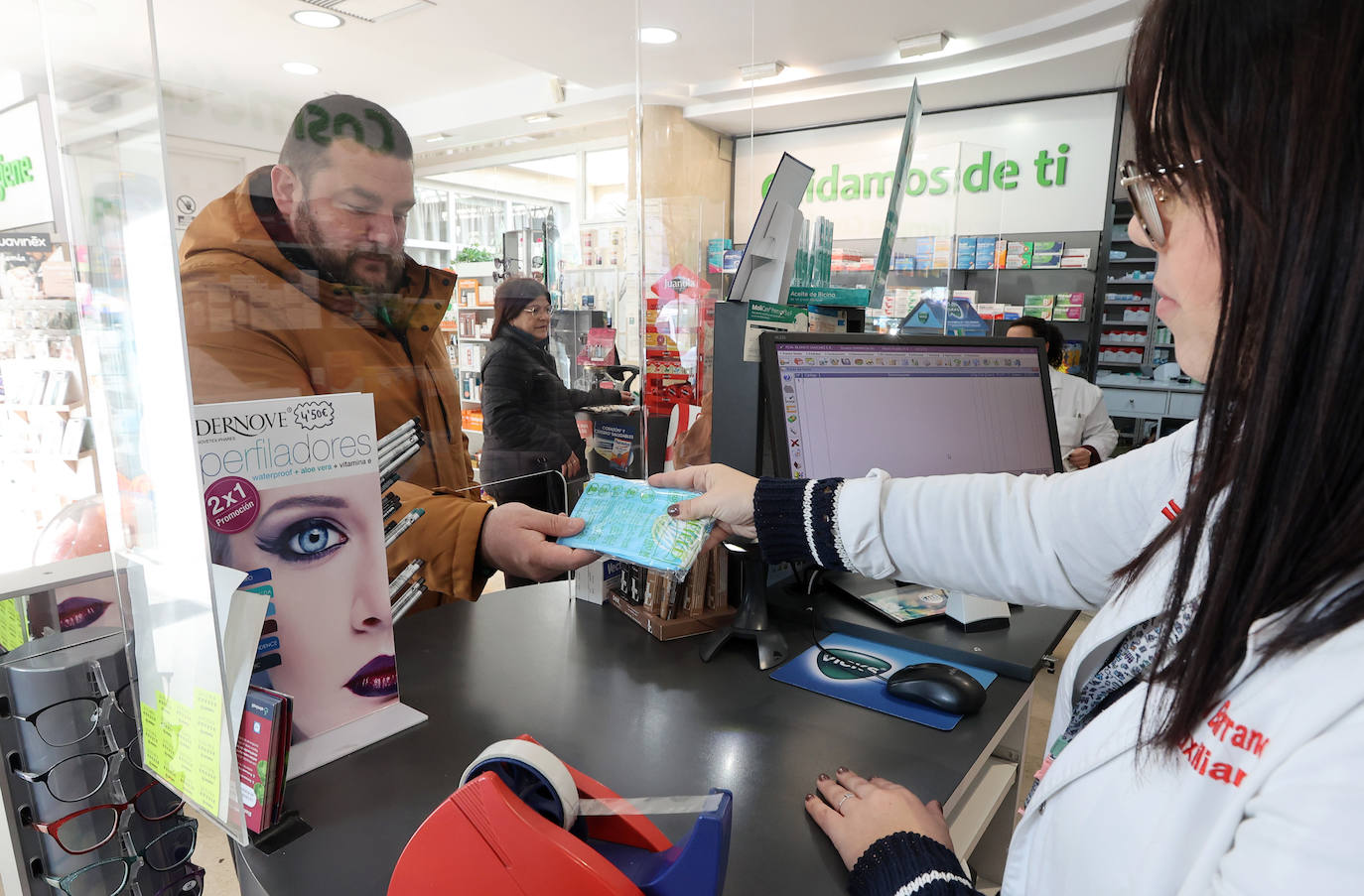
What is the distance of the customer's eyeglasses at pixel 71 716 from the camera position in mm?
811

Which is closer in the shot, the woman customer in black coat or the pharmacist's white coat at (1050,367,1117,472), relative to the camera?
the woman customer in black coat

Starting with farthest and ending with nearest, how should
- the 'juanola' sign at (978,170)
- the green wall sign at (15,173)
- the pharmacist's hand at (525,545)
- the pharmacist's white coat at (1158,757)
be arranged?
the 'juanola' sign at (978,170) < the green wall sign at (15,173) < the pharmacist's hand at (525,545) < the pharmacist's white coat at (1158,757)

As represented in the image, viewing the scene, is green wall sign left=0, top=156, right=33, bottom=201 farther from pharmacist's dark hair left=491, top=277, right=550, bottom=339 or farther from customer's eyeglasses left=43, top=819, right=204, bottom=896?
customer's eyeglasses left=43, top=819, right=204, bottom=896

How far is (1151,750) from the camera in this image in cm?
53

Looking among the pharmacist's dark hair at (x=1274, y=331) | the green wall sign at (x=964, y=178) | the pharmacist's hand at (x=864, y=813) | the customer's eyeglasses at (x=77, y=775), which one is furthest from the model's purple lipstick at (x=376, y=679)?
the green wall sign at (x=964, y=178)

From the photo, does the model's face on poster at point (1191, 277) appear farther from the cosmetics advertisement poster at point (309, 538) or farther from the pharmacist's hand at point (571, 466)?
the pharmacist's hand at point (571, 466)

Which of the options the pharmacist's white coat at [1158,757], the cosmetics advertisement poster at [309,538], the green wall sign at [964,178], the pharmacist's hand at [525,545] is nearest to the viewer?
the pharmacist's white coat at [1158,757]

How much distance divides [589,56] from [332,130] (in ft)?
12.7

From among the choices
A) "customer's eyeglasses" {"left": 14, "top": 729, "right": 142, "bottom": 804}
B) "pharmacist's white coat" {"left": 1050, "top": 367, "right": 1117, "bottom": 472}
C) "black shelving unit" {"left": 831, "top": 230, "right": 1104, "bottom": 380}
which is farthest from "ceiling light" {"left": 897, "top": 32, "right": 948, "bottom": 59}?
"customer's eyeglasses" {"left": 14, "top": 729, "right": 142, "bottom": 804}

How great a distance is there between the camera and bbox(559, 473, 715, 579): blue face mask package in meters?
1.02

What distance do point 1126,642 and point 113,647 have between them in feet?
3.50

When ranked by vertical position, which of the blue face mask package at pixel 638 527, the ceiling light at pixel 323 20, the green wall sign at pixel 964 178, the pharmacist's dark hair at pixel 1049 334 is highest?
the green wall sign at pixel 964 178

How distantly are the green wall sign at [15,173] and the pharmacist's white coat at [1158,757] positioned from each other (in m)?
2.32

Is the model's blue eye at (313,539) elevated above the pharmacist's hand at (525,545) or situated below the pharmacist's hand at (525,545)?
above
